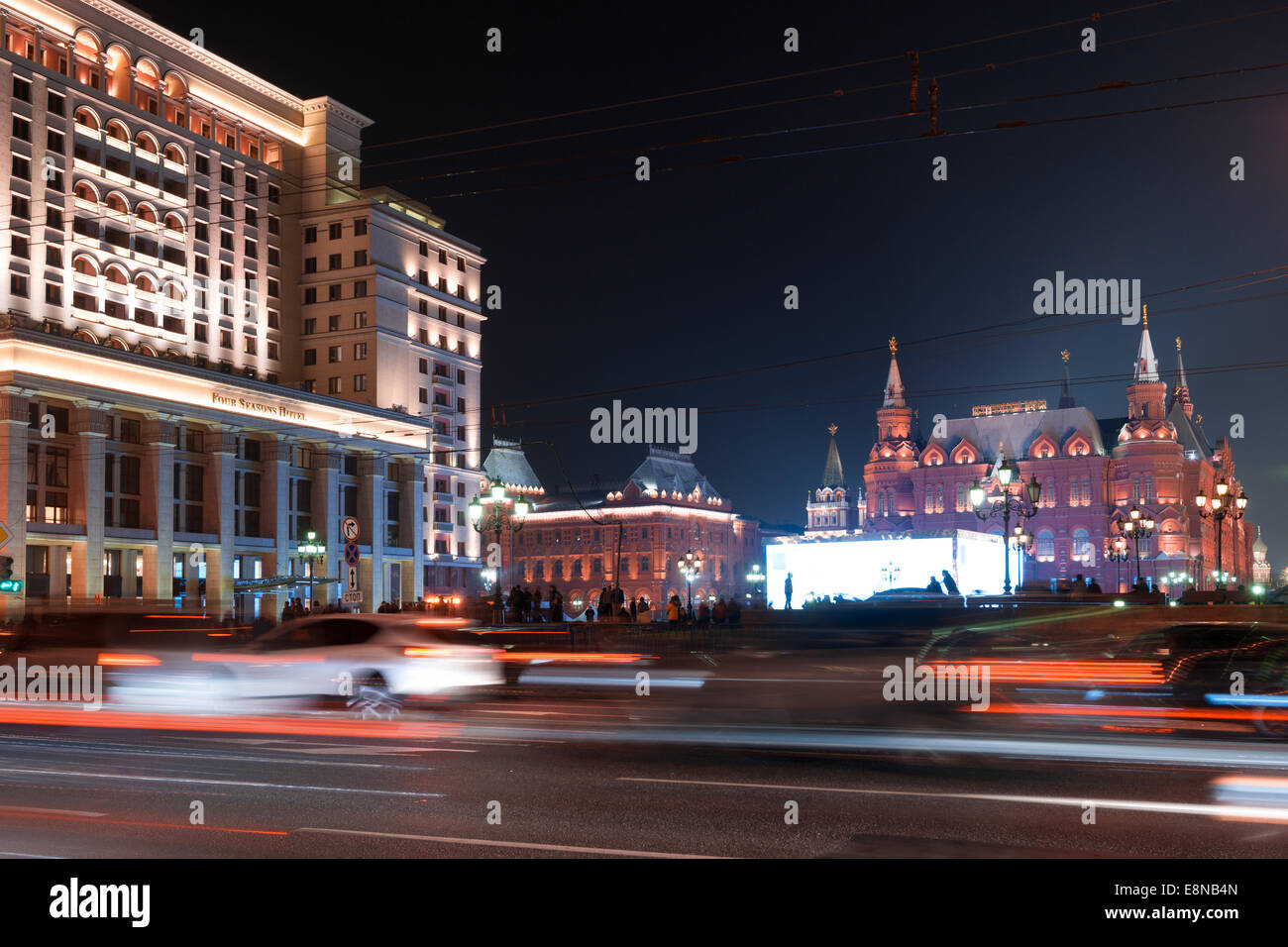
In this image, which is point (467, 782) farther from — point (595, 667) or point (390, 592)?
point (390, 592)

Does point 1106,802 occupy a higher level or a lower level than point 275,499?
lower

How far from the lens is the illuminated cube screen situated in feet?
260

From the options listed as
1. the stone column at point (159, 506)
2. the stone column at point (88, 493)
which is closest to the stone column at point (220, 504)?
the stone column at point (159, 506)

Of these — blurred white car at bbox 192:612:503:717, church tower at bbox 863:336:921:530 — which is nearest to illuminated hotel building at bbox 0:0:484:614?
blurred white car at bbox 192:612:503:717

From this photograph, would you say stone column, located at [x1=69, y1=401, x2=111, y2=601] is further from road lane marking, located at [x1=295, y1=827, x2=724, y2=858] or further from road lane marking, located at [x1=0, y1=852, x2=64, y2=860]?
road lane marking, located at [x1=295, y1=827, x2=724, y2=858]

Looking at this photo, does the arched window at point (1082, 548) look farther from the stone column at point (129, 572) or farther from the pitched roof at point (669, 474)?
the stone column at point (129, 572)

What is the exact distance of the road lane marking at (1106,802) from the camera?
9523 millimetres

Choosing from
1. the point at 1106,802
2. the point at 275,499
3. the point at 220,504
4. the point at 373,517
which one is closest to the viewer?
the point at 1106,802

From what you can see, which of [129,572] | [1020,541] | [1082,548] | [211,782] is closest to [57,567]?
[129,572]

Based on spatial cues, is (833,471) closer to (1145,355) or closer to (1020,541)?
(1145,355)

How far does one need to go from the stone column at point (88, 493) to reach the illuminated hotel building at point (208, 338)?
0.44 feet

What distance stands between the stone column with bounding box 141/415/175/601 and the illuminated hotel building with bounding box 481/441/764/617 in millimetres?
65550

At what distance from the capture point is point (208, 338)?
246ft

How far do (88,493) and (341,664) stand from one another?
48750 millimetres
